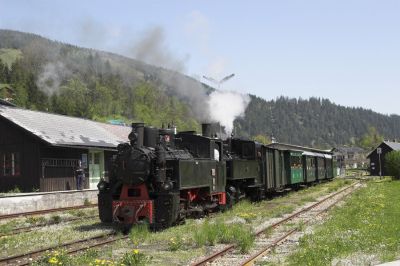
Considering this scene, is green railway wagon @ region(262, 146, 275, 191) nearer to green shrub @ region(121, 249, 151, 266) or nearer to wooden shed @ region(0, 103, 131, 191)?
wooden shed @ region(0, 103, 131, 191)

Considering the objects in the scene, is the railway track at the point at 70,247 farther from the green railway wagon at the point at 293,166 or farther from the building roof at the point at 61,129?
the green railway wagon at the point at 293,166

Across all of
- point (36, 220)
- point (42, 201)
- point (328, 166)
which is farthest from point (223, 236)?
point (328, 166)

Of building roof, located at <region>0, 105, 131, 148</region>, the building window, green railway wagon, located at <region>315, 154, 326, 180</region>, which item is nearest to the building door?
building roof, located at <region>0, 105, 131, 148</region>

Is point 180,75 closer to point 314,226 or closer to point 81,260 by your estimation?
point 314,226

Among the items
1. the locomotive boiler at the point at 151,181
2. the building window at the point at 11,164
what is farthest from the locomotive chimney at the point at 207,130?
the building window at the point at 11,164

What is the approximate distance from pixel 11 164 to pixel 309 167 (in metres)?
21.8

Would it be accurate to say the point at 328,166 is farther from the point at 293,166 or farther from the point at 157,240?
the point at 157,240

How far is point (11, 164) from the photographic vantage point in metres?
27.2

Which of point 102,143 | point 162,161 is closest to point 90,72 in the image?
point 102,143

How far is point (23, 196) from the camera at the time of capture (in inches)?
842

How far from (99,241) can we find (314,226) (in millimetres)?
6262

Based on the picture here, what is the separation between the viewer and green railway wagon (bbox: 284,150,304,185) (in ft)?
100.0

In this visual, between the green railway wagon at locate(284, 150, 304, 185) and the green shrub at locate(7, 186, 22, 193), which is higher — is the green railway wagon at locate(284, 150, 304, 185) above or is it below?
above

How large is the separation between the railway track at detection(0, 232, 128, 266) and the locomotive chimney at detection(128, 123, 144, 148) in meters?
2.57
